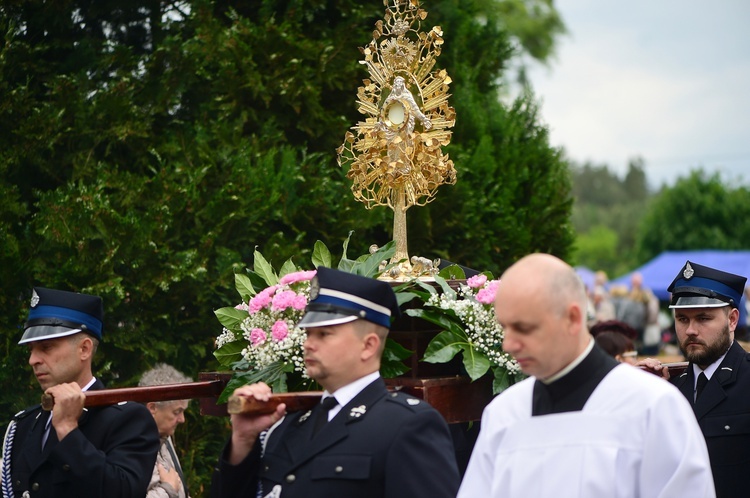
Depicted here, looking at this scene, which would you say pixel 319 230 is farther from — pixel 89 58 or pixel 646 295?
pixel 646 295

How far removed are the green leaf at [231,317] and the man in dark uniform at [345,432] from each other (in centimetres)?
117

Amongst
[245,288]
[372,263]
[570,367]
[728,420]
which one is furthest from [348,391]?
[728,420]

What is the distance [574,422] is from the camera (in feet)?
9.98

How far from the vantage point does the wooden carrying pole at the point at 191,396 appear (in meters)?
3.61

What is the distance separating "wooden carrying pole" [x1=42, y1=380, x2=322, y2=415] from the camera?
11.8 feet

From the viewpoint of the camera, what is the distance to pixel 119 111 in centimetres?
712

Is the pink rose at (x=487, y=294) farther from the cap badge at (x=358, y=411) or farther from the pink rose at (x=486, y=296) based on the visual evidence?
the cap badge at (x=358, y=411)

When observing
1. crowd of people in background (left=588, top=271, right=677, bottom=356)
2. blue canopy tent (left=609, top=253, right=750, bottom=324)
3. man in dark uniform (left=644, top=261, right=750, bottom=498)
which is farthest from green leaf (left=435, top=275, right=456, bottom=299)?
blue canopy tent (left=609, top=253, right=750, bottom=324)

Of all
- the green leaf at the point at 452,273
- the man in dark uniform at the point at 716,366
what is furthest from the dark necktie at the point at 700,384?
the green leaf at the point at 452,273

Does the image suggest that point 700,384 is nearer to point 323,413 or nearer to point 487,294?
point 487,294

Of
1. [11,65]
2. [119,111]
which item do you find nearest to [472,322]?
[119,111]

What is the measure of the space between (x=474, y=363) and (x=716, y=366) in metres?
1.64

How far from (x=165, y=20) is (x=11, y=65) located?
1.35m

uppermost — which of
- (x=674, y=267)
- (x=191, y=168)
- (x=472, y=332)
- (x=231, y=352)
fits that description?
(x=191, y=168)
